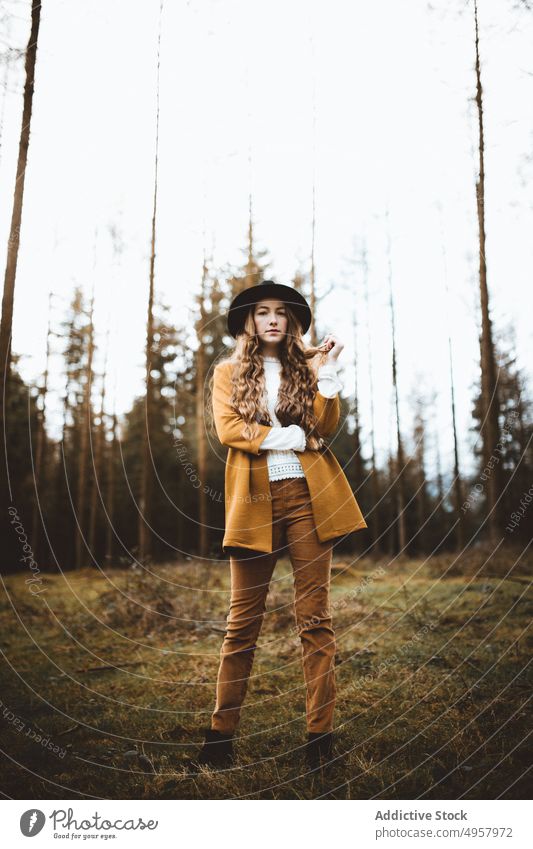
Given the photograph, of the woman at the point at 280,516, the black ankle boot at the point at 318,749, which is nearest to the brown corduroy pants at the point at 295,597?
the woman at the point at 280,516

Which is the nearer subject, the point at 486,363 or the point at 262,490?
the point at 262,490

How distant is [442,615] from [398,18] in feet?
17.0

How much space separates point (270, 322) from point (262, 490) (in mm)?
1025

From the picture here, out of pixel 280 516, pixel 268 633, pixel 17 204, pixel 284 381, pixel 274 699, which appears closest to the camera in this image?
pixel 280 516

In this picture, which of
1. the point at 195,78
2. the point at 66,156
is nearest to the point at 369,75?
the point at 195,78

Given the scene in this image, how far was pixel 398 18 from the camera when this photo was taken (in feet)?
13.0

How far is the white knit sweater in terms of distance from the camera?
2.83 metres

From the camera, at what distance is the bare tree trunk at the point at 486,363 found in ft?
14.1

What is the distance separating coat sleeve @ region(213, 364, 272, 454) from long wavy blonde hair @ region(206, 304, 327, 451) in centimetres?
3

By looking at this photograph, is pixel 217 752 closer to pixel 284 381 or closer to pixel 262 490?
pixel 262 490

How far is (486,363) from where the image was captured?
697cm

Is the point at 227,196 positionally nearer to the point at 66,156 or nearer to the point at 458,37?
the point at 66,156

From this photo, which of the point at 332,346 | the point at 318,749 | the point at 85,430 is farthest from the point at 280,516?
the point at 85,430

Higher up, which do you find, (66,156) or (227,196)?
(227,196)
